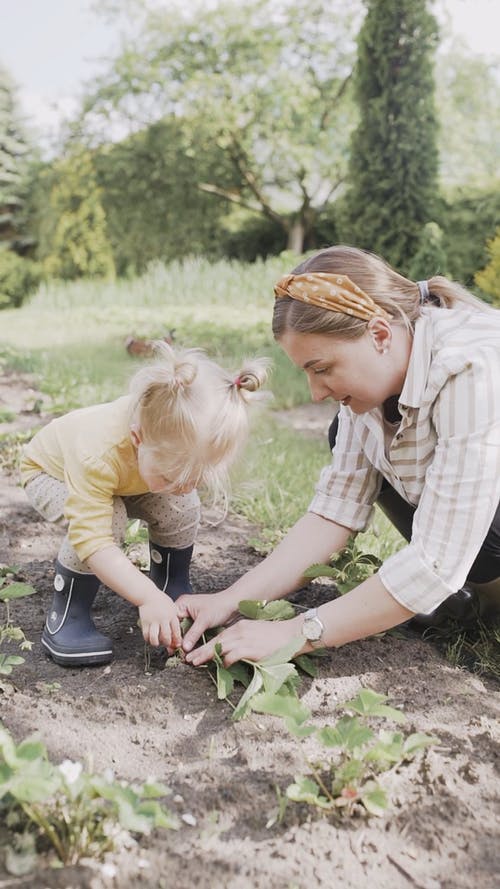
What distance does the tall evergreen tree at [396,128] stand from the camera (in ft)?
27.8

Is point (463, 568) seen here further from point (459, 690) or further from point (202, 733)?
point (202, 733)

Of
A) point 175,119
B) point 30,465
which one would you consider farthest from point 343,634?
point 175,119

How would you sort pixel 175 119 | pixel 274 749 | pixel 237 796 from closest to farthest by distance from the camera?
pixel 237 796, pixel 274 749, pixel 175 119

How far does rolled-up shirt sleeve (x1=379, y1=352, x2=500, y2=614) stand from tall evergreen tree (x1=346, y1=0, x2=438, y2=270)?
23.2 feet

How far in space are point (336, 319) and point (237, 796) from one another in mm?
924

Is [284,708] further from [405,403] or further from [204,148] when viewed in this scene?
[204,148]

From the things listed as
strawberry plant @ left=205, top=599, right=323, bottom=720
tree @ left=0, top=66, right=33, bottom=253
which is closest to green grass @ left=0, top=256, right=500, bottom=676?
strawberry plant @ left=205, top=599, right=323, bottom=720

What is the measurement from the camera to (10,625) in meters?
2.08

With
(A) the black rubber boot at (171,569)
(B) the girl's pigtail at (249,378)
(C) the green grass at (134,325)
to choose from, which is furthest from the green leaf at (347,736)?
(C) the green grass at (134,325)

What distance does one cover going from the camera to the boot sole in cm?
186

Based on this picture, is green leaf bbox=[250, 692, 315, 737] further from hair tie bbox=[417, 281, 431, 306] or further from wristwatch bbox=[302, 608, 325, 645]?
hair tie bbox=[417, 281, 431, 306]

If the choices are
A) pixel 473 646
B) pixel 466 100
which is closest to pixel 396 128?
pixel 473 646

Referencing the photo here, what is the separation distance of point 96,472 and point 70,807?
2.68 feet

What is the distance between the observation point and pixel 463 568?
1612mm
